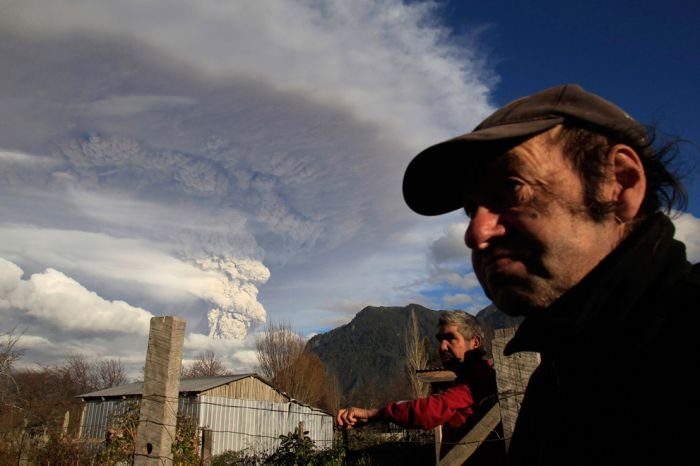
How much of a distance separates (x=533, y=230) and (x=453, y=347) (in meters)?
2.86

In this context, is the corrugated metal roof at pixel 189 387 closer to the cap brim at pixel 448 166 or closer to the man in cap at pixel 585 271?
the cap brim at pixel 448 166

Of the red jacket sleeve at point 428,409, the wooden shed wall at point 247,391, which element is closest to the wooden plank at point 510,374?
the red jacket sleeve at point 428,409

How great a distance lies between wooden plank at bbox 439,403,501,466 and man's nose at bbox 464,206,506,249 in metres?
2.93

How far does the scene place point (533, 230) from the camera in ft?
3.50

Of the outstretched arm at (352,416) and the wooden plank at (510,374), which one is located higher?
the wooden plank at (510,374)

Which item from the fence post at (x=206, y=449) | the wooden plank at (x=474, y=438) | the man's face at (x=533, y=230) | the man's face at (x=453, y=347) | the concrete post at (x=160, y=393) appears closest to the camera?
the man's face at (x=533, y=230)

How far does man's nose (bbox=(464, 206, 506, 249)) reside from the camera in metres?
1.12

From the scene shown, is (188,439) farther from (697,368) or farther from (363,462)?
(697,368)

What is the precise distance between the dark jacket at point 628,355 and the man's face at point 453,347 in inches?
106

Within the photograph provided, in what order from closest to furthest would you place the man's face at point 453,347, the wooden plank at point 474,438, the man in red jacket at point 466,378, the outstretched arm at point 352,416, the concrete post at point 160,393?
the outstretched arm at point 352,416, the concrete post at point 160,393, the man in red jacket at point 466,378, the wooden plank at point 474,438, the man's face at point 453,347

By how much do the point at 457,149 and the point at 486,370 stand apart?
3014mm

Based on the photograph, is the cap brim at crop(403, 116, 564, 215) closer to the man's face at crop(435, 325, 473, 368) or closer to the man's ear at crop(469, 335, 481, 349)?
the man's face at crop(435, 325, 473, 368)

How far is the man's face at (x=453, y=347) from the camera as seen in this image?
12.3ft

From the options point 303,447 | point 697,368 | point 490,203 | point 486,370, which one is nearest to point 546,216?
point 490,203
